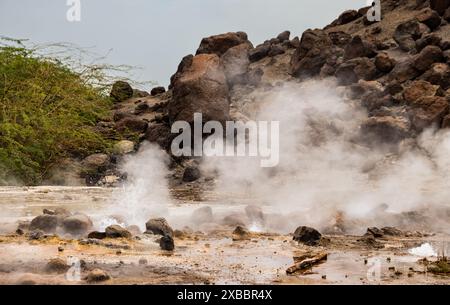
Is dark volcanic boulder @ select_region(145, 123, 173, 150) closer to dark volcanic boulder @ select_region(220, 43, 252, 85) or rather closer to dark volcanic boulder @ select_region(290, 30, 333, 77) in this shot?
dark volcanic boulder @ select_region(220, 43, 252, 85)

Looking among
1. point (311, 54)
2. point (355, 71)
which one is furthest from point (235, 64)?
point (355, 71)

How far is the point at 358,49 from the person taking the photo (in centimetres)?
1884

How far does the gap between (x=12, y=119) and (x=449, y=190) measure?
24.6ft

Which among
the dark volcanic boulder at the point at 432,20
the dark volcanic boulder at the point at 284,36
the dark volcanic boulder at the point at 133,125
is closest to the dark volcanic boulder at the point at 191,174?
the dark volcanic boulder at the point at 133,125

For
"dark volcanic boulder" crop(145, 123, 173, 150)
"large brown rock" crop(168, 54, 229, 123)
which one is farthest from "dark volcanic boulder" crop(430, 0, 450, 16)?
"dark volcanic boulder" crop(145, 123, 173, 150)

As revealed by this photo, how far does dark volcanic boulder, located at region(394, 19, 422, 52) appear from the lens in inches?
754

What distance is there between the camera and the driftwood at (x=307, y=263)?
480 centimetres

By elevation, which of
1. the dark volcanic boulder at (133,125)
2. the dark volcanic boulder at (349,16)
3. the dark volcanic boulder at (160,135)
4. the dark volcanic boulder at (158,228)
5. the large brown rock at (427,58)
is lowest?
the dark volcanic boulder at (158,228)

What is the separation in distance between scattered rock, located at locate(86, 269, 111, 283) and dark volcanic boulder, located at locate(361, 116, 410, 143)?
10689mm

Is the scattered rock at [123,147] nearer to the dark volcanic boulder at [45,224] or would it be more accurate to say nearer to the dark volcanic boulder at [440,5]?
the dark volcanic boulder at [45,224]

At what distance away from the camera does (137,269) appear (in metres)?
4.60

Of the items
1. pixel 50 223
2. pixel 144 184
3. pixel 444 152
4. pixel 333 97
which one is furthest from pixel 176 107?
pixel 50 223

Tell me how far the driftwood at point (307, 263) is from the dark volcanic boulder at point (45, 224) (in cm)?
248

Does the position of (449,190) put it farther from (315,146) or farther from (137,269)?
(137,269)
